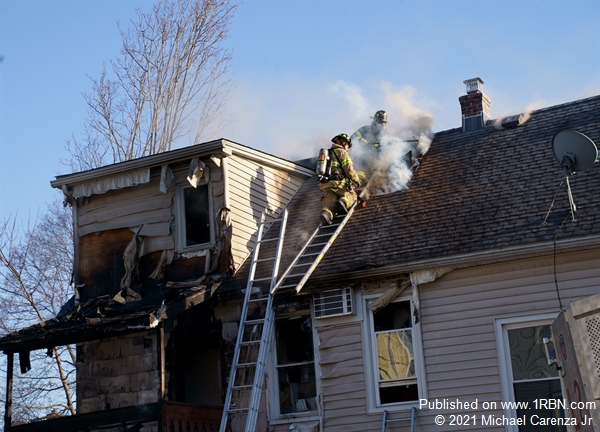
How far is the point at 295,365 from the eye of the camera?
41.1 feet

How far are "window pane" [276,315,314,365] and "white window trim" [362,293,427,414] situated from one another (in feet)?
3.35

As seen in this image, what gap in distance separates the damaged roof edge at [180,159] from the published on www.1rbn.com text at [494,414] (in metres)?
5.32

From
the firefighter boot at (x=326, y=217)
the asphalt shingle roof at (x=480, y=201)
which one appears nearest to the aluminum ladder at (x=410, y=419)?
the asphalt shingle roof at (x=480, y=201)

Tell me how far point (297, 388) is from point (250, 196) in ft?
11.8

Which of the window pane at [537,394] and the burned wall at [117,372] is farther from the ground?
the burned wall at [117,372]

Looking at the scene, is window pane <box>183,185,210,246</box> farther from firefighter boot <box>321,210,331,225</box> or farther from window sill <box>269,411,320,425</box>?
window sill <box>269,411,320,425</box>

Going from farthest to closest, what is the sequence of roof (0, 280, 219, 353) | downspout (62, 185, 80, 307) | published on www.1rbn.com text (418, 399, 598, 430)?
downspout (62, 185, 80, 307), roof (0, 280, 219, 353), published on www.1rbn.com text (418, 399, 598, 430)

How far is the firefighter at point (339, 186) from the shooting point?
13.8m

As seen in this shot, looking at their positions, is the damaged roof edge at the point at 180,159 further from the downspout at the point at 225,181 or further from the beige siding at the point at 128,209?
the beige siding at the point at 128,209

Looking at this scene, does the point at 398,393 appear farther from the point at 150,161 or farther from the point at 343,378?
the point at 150,161

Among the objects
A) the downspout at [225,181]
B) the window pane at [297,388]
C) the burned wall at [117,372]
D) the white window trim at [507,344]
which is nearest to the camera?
the white window trim at [507,344]

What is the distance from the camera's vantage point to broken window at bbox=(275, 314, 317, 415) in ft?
40.8

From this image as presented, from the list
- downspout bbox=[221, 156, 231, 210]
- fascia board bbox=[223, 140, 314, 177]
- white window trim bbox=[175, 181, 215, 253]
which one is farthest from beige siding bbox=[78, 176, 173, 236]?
fascia board bbox=[223, 140, 314, 177]

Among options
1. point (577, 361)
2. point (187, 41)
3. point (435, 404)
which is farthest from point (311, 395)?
point (187, 41)
